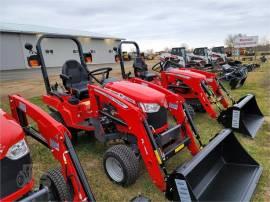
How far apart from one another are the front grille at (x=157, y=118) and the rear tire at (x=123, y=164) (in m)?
0.52

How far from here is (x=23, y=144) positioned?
2252 millimetres

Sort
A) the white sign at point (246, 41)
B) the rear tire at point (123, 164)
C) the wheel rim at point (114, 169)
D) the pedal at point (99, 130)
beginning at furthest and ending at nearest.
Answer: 1. the white sign at point (246, 41)
2. the pedal at point (99, 130)
3. the wheel rim at point (114, 169)
4. the rear tire at point (123, 164)

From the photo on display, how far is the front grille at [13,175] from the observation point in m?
2.06

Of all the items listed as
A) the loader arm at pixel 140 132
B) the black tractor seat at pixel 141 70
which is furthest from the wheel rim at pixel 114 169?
the black tractor seat at pixel 141 70

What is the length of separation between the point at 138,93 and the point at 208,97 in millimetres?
3006

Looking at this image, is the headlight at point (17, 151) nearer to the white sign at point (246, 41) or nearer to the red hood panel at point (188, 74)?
the red hood panel at point (188, 74)

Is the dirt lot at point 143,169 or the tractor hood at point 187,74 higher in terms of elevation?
the tractor hood at point 187,74

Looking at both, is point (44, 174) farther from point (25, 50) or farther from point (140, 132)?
point (25, 50)

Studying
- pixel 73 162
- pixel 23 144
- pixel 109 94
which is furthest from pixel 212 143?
pixel 23 144

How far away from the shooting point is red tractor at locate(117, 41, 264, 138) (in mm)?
5242

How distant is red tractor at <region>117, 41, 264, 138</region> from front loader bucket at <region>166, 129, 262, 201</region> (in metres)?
1.50

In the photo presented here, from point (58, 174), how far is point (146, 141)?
1.09 meters

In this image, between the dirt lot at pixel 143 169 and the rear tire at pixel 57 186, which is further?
the dirt lot at pixel 143 169

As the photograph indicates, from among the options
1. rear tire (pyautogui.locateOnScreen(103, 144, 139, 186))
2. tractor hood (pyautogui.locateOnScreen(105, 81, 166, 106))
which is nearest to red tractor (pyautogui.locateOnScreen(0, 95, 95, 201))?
rear tire (pyautogui.locateOnScreen(103, 144, 139, 186))
